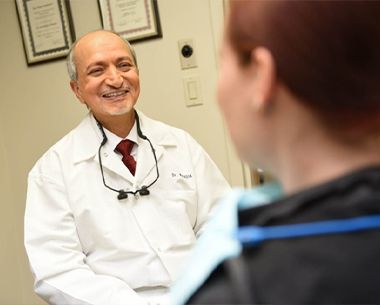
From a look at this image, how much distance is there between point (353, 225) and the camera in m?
0.45

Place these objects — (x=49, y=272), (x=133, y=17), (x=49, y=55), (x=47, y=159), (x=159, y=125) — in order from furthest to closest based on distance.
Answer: (x=49, y=55)
(x=133, y=17)
(x=159, y=125)
(x=47, y=159)
(x=49, y=272)

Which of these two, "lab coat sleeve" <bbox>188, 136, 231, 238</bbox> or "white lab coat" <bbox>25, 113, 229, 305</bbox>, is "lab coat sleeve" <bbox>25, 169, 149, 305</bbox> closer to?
"white lab coat" <bbox>25, 113, 229, 305</bbox>

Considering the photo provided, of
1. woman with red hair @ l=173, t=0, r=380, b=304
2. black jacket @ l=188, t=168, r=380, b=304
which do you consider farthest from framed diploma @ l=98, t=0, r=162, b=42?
black jacket @ l=188, t=168, r=380, b=304

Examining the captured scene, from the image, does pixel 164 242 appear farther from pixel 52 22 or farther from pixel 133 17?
pixel 52 22

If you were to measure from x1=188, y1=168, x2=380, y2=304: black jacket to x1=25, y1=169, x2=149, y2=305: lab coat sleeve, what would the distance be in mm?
989

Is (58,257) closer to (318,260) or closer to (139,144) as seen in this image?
(139,144)

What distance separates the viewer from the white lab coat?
143 centimetres

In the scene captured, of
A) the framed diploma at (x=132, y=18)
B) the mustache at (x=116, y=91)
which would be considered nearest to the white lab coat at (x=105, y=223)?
the mustache at (x=116, y=91)

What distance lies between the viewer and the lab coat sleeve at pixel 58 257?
4.57ft

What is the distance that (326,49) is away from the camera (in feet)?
1.45

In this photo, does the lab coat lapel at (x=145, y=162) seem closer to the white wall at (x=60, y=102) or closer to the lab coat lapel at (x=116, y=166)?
the lab coat lapel at (x=116, y=166)

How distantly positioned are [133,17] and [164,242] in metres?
1.04

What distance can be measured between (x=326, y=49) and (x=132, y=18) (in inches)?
67.4

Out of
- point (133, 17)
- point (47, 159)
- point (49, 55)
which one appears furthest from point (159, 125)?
point (49, 55)
